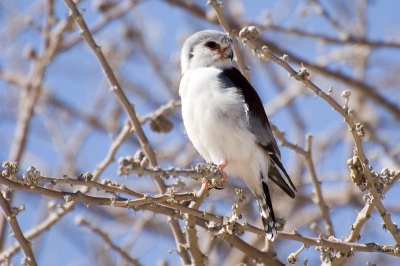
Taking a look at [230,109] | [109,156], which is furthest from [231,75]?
[109,156]

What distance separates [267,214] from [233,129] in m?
0.63

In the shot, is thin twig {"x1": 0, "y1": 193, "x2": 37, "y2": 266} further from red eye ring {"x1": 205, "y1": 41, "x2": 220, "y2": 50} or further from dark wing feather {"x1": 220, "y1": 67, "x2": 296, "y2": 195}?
red eye ring {"x1": 205, "y1": 41, "x2": 220, "y2": 50}

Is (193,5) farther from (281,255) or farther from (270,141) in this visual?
(281,255)

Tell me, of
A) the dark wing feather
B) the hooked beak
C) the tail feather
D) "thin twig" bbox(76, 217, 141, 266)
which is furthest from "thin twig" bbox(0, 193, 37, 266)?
the hooked beak

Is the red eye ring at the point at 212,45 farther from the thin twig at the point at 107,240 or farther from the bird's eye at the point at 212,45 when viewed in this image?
the thin twig at the point at 107,240

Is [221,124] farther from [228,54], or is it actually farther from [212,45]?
[212,45]

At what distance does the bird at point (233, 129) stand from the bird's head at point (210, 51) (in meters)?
0.32

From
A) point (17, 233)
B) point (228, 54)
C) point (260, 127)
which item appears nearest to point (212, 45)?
point (228, 54)

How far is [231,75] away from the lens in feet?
14.4

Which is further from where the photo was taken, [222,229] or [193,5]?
[193,5]

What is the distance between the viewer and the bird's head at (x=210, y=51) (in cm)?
468

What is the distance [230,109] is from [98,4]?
6.88ft

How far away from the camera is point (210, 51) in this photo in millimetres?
4730

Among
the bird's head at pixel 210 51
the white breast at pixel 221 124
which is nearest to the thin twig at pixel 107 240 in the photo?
the white breast at pixel 221 124
